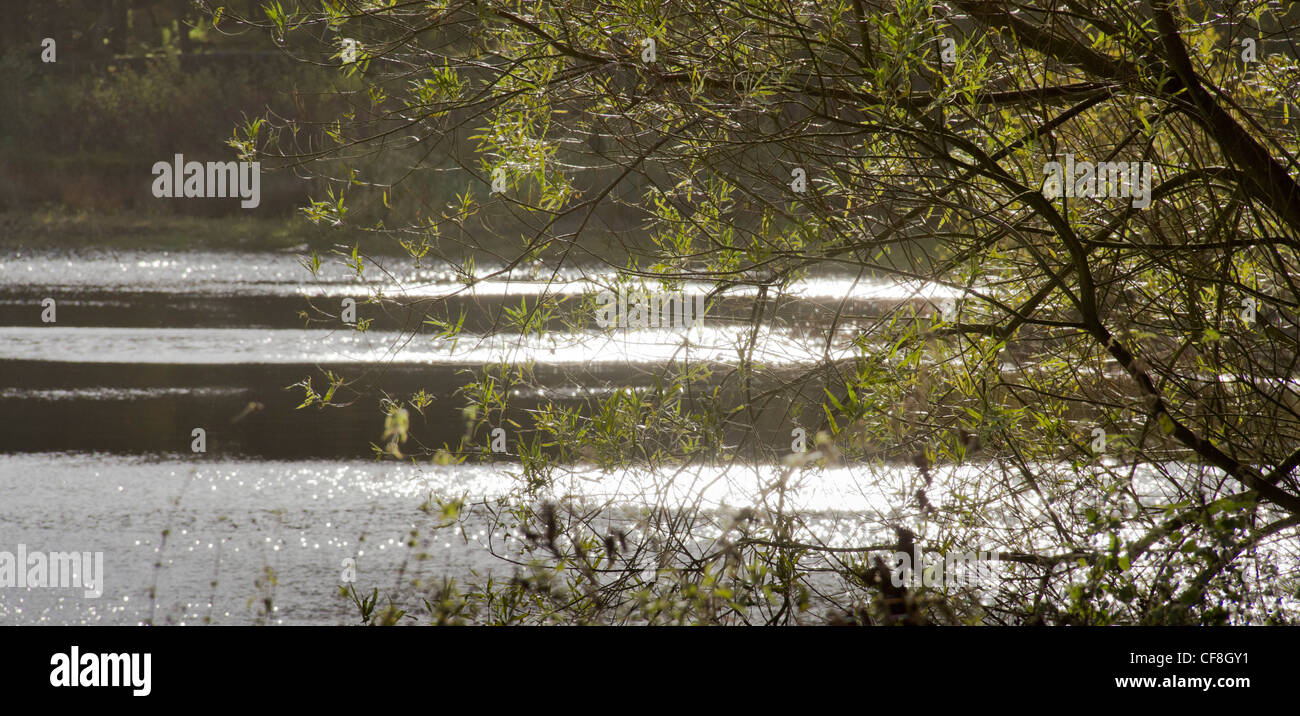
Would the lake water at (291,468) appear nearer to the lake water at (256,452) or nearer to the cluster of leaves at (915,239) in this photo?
the lake water at (256,452)

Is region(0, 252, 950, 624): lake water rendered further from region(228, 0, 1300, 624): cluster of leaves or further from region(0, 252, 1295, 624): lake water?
region(228, 0, 1300, 624): cluster of leaves

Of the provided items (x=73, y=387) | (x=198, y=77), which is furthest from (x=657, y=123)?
(x=198, y=77)

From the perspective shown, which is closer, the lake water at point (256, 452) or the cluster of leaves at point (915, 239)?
the cluster of leaves at point (915, 239)

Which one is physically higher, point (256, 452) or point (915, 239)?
point (915, 239)

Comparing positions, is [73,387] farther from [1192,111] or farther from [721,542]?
[1192,111]

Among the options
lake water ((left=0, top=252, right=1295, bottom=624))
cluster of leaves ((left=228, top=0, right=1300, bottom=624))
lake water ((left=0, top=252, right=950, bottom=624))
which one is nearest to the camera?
cluster of leaves ((left=228, top=0, right=1300, bottom=624))

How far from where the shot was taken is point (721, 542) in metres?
3.09

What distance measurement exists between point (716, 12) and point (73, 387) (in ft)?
29.0

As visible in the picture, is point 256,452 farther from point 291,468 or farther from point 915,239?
point 915,239

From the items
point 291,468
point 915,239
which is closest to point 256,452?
point 291,468

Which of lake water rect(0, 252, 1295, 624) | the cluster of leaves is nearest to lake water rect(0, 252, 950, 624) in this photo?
lake water rect(0, 252, 1295, 624)

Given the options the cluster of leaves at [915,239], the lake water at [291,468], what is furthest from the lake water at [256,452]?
the cluster of leaves at [915,239]

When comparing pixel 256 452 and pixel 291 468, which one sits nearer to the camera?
pixel 291 468

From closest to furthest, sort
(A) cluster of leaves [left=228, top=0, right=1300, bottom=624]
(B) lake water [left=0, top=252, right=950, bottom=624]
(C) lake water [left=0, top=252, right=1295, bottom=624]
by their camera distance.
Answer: (A) cluster of leaves [left=228, top=0, right=1300, bottom=624] < (C) lake water [left=0, top=252, right=1295, bottom=624] < (B) lake water [left=0, top=252, right=950, bottom=624]
